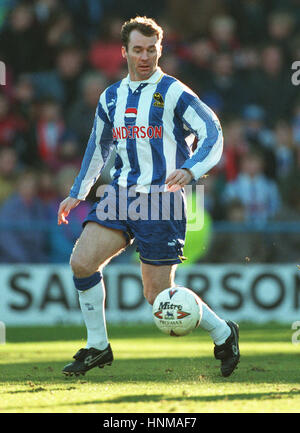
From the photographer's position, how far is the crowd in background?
11219 mm

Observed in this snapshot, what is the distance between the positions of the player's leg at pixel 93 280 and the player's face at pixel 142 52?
1012mm

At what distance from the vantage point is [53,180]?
38.0 feet

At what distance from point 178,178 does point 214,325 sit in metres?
1.02

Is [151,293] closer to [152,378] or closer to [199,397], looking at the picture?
[152,378]

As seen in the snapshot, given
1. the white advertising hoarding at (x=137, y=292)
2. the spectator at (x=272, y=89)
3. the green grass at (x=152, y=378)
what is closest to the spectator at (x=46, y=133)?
the white advertising hoarding at (x=137, y=292)

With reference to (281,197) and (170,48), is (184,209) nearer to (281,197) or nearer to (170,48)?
(281,197)

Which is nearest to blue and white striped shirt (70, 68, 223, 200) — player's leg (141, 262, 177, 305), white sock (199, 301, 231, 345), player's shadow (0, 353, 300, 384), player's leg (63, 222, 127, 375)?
player's leg (63, 222, 127, 375)

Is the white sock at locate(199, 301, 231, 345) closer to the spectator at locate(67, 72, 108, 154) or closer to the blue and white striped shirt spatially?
the blue and white striped shirt

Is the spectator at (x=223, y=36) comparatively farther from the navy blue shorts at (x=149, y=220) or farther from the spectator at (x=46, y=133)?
the navy blue shorts at (x=149, y=220)

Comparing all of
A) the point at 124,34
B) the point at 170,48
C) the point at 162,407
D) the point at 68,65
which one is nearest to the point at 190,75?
the point at 170,48

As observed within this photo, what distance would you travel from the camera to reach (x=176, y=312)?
568 cm

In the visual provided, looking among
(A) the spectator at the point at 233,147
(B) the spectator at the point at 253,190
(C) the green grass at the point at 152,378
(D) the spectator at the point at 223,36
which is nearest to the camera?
(C) the green grass at the point at 152,378

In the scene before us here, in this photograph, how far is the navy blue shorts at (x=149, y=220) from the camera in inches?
235

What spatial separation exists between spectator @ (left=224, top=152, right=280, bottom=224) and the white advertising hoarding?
35.6 inches
